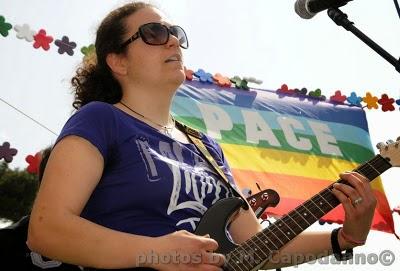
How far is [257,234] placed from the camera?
2.12m

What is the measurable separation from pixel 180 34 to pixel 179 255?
143cm

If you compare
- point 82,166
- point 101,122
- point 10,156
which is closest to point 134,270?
point 82,166

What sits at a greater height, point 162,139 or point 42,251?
point 162,139

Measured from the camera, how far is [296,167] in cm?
581

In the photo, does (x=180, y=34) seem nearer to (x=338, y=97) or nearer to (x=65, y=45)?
(x=65, y=45)

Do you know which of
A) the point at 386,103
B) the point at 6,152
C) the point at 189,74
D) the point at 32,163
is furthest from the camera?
the point at 386,103

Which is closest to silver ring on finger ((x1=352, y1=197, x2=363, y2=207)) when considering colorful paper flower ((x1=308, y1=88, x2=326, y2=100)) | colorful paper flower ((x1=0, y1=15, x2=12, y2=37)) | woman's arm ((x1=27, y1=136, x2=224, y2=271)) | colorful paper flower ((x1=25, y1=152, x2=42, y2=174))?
woman's arm ((x1=27, y1=136, x2=224, y2=271))

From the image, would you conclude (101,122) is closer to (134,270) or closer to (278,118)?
(134,270)

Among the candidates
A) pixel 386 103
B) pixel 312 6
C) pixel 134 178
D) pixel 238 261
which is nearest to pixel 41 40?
pixel 312 6

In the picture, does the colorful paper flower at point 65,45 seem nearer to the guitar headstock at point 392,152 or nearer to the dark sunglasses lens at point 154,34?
the dark sunglasses lens at point 154,34

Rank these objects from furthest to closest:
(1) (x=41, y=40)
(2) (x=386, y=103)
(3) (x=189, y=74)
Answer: (2) (x=386, y=103)
(3) (x=189, y=74)
(1) (x=41, y=40)

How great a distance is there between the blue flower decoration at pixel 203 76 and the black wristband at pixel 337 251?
383 centimetres

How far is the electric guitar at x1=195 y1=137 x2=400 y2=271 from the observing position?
193 cm

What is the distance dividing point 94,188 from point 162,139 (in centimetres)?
47
